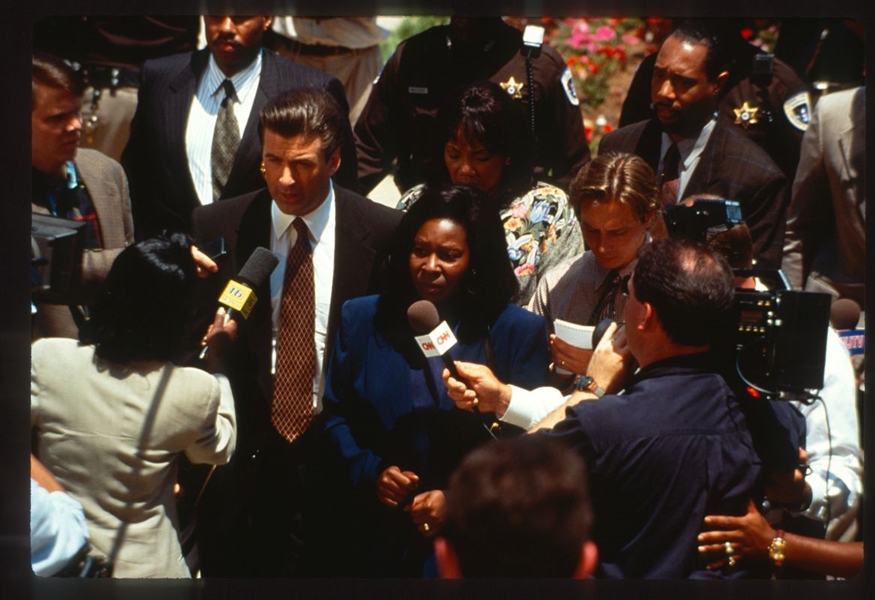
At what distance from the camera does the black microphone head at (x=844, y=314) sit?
146 inches

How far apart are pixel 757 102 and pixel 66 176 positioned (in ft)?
7.15

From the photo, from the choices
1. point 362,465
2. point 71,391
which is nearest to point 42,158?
point 71,391

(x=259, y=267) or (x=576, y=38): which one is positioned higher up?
(x=576, y=38)

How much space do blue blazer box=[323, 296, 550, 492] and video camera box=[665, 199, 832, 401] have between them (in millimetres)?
533

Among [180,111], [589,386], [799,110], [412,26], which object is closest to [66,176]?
[180,111]

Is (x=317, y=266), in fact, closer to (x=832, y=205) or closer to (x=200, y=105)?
(x=200, y=105)

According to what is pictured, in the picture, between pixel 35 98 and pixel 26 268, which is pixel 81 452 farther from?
pixel 35 98

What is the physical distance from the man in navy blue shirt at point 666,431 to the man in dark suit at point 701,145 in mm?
724

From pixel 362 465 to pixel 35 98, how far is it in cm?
146

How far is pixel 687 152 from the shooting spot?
387 centimetres

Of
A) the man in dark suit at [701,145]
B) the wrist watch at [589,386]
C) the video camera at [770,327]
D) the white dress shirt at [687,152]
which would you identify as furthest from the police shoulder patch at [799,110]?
the wrist watch at [589,386]

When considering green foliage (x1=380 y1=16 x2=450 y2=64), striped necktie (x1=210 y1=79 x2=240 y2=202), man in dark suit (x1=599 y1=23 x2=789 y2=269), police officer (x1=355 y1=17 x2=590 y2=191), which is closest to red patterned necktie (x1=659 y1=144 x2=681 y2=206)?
man in dark suit (x1=599 y1=23 x2=789 y2=269)

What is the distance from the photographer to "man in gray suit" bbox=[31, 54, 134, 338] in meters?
3.76

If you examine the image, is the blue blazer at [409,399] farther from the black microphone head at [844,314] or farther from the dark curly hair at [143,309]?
the black microphone head at [844,314]
